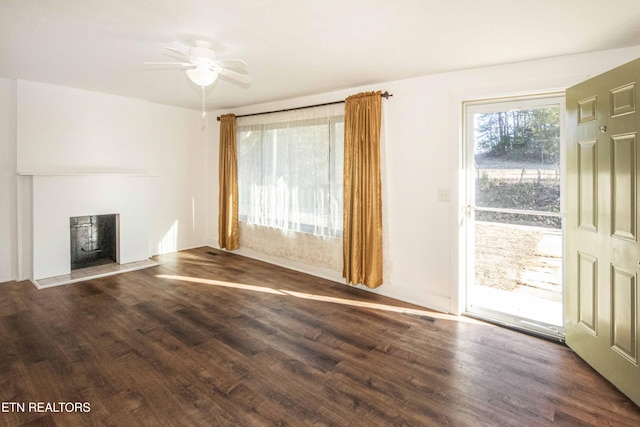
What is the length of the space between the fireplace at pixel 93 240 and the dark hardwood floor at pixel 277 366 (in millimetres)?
1093

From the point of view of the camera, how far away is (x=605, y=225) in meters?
2.33

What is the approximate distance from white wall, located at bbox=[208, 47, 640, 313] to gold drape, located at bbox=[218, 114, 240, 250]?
7.60ft

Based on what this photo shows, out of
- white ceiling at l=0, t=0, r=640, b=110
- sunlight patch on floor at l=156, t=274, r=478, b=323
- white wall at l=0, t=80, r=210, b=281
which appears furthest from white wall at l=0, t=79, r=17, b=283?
sunlight patch on floor at l=156, t=274, r=478, b=323

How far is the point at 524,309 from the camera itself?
10.9 feet

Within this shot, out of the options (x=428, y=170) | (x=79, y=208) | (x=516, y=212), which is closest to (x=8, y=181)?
(x=79, y=208)

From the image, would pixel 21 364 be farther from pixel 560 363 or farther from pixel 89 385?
pixel 560 363

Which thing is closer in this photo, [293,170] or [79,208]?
[79,208]

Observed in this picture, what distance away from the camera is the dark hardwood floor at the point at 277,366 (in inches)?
77.9

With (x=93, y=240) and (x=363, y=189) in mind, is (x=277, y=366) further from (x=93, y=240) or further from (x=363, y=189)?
(x=93, y=240)

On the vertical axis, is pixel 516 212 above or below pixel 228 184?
below

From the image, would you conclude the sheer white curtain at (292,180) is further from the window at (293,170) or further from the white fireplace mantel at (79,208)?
the white fireplace mantel at (79,208)

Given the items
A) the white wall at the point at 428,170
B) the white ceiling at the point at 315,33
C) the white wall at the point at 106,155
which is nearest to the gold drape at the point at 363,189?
the white wall at the point at 428,170

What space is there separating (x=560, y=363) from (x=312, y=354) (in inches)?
72.7

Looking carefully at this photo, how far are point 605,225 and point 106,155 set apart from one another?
5720 millimetres
